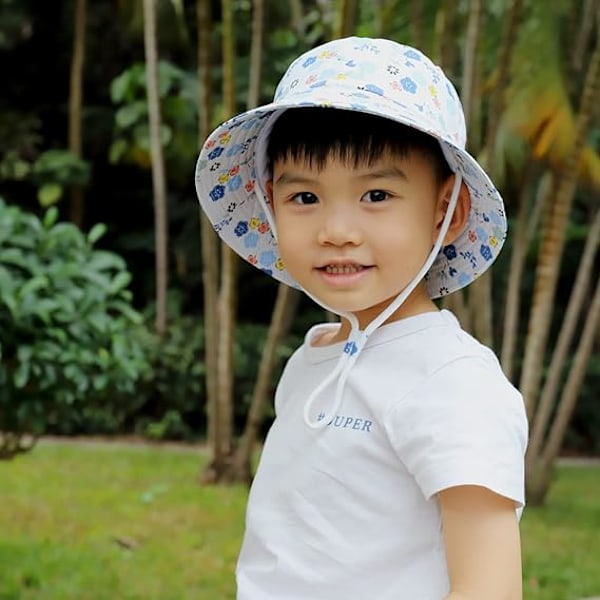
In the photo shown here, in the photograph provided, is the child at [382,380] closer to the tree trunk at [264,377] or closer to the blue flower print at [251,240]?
the blue flower print at [251,240]

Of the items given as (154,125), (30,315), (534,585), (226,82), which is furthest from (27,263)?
(154,125)

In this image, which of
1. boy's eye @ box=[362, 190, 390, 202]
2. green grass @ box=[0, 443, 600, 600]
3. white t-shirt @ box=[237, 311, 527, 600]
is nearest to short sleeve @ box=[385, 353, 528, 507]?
white t-shirt @ box=[237, 311, 527, 600]

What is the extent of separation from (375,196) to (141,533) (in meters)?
4.41

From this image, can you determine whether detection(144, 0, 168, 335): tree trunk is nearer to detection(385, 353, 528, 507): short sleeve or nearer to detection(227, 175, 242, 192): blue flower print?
detection(227, 175, 242, 192): blue flower print

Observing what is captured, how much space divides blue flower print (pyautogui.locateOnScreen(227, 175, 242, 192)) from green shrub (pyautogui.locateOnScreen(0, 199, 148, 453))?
155 cm

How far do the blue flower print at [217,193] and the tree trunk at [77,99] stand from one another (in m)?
9.48

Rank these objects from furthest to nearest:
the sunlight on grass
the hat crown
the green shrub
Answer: the sunlight on grass
the green shrub
the hat crown

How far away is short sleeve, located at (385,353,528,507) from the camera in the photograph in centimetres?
129

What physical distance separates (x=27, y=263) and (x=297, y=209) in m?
2.01

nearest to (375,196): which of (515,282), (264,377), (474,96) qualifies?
(474,96)

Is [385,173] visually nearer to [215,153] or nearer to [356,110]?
[356,110]

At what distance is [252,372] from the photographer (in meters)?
10.5

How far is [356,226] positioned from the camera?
1.43m

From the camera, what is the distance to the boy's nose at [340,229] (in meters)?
1.42
